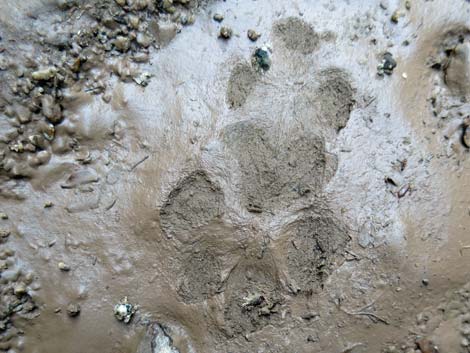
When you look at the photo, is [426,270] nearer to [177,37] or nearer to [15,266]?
[177,37]

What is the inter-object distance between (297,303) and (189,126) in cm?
116

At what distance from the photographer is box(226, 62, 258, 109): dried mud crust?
2.49m

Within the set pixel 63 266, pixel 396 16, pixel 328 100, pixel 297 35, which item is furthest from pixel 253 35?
pixel 63 266

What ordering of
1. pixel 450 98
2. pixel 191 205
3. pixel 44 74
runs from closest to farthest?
1. pixel 44 74
2. pixel 191 205
3. pixel 450 98

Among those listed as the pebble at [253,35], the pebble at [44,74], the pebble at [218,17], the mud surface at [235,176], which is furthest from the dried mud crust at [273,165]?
the pebble at [44,74]

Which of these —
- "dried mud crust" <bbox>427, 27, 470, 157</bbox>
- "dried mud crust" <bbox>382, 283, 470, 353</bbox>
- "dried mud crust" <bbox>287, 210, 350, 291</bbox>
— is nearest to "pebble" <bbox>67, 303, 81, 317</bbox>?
"dried mud crust" <bbox>287, 210, 350, 291</bbox>

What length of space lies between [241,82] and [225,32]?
0.29 metres

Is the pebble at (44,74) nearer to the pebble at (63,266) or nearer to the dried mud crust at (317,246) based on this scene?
the pebble at (63,266)

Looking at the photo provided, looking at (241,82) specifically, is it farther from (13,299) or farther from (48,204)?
(13,299)

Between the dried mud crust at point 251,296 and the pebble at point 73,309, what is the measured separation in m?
0.80

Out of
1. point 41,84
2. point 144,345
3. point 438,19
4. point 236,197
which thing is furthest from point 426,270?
point 41,84

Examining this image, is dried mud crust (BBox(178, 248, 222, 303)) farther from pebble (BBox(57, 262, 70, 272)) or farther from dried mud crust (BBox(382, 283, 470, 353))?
dried mud crust (BBox(382, 283, 470, 353))

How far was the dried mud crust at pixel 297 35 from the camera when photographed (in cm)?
252

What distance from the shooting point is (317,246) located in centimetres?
252
